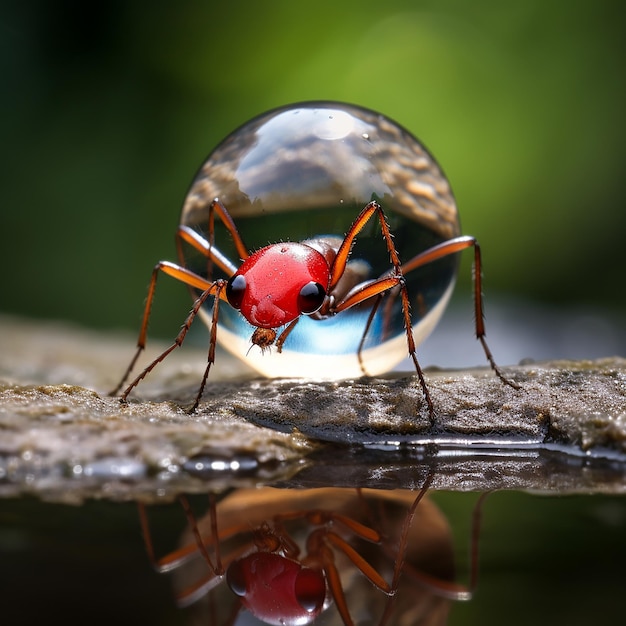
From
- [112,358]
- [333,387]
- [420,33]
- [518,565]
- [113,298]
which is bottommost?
[113,298]

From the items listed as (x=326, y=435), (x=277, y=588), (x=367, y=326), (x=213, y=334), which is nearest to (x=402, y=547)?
(x=277, y=588)

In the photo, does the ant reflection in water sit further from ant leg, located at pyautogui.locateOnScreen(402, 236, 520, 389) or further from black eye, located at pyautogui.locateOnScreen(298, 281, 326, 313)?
ant leg, located at pyautogui.locateOnScreen(402, 236, 520, 389)

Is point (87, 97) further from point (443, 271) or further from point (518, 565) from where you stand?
point (518, 565)

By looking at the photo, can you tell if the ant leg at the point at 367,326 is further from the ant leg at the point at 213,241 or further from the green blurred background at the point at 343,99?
the green blurred background at the point at 343,99

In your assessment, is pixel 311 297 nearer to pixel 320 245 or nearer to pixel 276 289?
pixel 276 289

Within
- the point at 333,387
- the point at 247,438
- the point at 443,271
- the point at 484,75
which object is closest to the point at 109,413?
the point at 247,438

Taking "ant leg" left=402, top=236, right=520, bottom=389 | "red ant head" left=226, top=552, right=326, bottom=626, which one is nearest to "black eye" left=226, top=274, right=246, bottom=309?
"ant leg" left=402, top=236, right=520, bottom=389

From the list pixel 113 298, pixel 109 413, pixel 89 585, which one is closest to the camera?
pixel 89 585

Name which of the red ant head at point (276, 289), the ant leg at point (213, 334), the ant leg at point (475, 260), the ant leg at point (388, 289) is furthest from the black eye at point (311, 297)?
the ant leg at point (475, 260)
